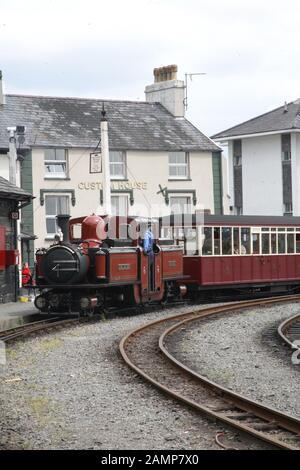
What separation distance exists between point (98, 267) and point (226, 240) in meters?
5.69

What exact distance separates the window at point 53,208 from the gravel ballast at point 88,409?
19575mm

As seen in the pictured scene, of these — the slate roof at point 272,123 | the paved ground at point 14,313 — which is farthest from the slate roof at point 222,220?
the slate roof at point 272,123

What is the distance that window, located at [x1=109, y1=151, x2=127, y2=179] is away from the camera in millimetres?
36594

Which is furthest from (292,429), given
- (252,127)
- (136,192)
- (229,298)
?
(252,127)

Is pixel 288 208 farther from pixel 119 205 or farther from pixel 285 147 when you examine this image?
pixel 119 205

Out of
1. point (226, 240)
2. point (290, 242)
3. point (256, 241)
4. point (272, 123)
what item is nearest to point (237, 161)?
point (272, 123)

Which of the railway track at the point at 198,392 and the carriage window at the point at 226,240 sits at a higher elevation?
the carriage window at the point at 226,240

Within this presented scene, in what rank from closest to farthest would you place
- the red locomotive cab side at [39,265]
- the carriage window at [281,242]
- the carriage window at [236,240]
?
the red locomotive cab side at [39,265], the carriage window at [236,240], the carriage window at [281,242]

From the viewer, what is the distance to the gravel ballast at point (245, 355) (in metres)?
11.2

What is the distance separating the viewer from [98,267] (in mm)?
20953

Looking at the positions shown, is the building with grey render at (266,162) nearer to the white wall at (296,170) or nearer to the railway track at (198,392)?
the white wall at (296,170)

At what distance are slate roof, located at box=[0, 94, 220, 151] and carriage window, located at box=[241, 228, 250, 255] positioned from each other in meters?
11.2

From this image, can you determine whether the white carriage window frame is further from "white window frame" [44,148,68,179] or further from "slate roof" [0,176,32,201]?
"white window frame" [44,148,68,179]

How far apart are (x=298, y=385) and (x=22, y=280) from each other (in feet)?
58.8
